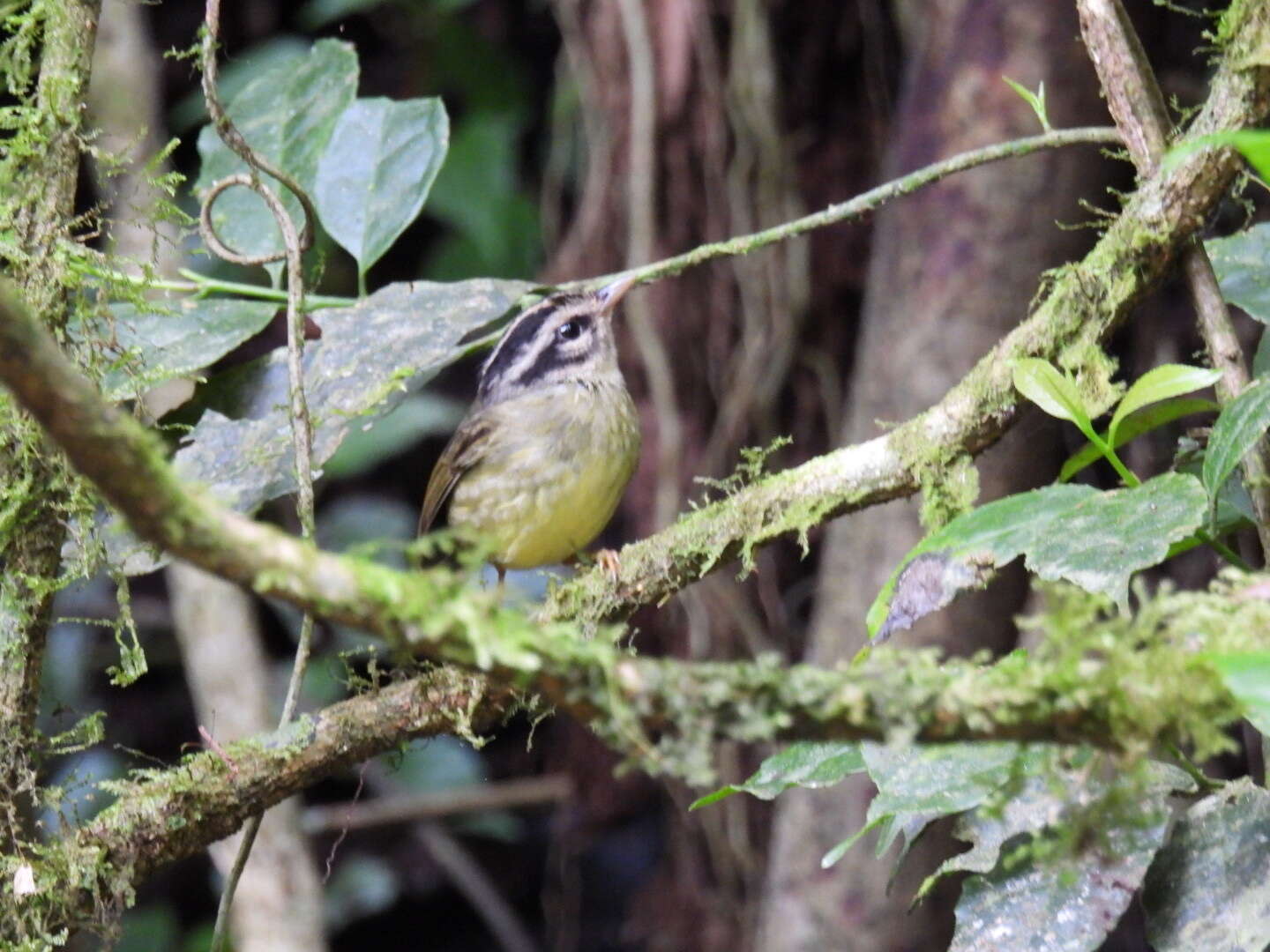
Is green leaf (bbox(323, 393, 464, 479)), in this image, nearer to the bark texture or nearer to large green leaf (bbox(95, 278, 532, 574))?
the bark texture

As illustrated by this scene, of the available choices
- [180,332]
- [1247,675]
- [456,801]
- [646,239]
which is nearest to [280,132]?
[180,332]

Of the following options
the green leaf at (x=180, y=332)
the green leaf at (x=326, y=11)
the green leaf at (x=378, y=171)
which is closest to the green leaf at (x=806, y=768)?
the green leaf at (x=180, y=332)

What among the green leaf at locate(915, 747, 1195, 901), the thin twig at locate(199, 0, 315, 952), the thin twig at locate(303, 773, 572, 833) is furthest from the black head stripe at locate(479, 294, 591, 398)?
the thin twig at locate(303, 773, 572, 833)

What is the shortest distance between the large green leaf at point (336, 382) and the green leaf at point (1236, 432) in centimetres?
132

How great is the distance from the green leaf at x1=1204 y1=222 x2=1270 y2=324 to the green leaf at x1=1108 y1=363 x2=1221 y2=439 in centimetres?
36

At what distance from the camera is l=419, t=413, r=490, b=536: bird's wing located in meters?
3.58

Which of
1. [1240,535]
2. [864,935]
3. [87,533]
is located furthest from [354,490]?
[1240,535]

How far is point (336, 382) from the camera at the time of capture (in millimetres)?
2529

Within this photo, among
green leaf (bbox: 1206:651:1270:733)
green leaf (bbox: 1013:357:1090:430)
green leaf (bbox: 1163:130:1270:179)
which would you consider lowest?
green leaf (bbox: 1013:357:1090:430)

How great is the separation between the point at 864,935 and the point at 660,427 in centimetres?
179

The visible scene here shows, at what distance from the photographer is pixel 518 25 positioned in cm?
597

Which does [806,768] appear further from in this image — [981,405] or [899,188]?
[899,188]

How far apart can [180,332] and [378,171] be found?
1.66 feet

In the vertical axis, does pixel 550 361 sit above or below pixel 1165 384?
below
